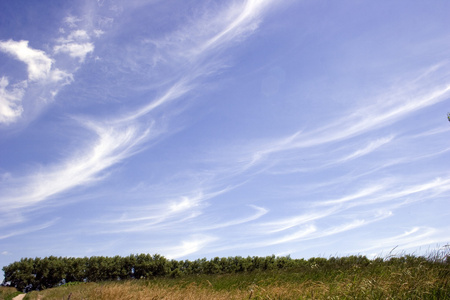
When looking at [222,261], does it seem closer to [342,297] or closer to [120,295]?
[120,295]

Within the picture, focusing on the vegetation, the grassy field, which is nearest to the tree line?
the vegetation

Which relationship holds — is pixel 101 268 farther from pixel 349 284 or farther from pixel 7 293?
pixel 349 284

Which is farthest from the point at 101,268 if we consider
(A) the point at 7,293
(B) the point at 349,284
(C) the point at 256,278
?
(B) the point at 349,284

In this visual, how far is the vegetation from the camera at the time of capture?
343 inches

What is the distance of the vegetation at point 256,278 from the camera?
8703 millimetres

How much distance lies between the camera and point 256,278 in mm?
15602

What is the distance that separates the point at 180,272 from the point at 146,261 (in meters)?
3.79

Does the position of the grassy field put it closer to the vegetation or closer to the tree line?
the vegetation

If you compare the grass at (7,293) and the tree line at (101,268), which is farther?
the tree line at (101,268)

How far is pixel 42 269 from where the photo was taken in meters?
32.2

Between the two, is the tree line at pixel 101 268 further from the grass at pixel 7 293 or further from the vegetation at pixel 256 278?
the grass at pixel 7 293

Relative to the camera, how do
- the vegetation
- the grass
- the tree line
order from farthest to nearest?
the tree line < the grass < the vegetation

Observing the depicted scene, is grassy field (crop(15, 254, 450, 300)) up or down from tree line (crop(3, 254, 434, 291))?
down

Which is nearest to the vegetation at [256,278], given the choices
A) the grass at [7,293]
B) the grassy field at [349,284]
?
the grassy field at [349,284]
